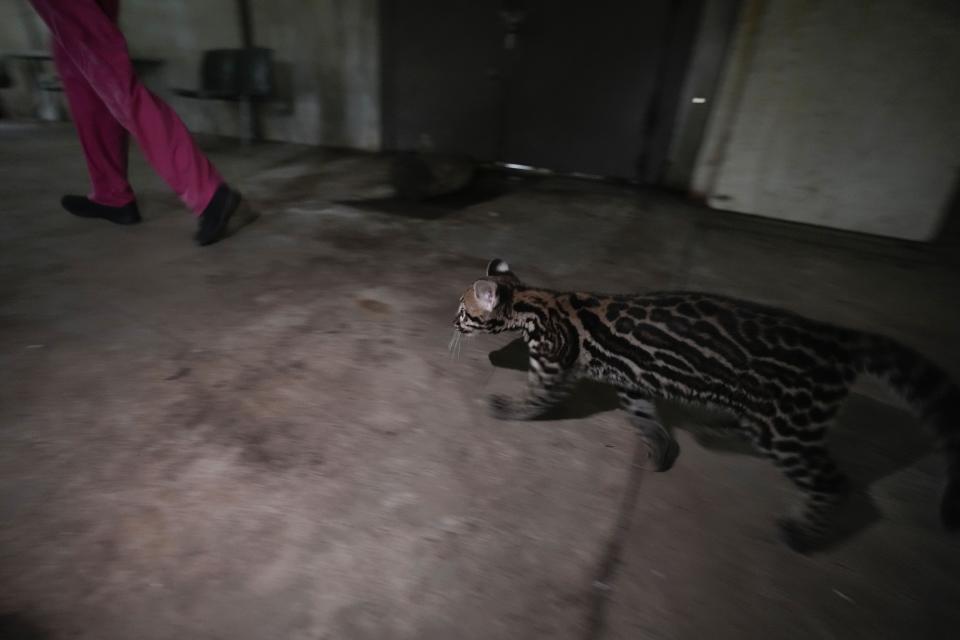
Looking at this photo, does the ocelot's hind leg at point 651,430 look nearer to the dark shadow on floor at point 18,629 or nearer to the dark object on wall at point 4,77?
the dark shadow on floor at point 18,629

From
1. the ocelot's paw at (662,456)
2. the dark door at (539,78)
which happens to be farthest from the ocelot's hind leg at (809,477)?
the dark door at (539,78)

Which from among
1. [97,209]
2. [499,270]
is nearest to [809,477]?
[499,270]

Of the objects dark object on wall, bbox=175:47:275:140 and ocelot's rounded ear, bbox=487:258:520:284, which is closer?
ocelot's rounded ear, bbox=487:258:520:284

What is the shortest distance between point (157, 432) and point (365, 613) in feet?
3.44

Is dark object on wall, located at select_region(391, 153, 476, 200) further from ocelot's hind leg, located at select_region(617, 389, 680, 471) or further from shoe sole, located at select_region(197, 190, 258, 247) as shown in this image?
ocelot's hind leg, located at select_region(617, 389, 680, 471)

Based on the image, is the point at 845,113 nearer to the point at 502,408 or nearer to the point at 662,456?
the point at 662,456

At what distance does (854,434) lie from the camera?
196 cm

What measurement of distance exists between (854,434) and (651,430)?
35.5 inches

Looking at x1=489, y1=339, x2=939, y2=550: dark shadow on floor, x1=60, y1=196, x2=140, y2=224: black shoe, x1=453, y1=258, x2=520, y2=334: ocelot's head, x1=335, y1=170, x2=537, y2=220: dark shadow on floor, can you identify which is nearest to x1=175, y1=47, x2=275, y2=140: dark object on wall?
x1=335, y1=170, x2=537, y2=220: dark shadow on floor

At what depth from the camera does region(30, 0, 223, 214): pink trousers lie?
8.27 feet

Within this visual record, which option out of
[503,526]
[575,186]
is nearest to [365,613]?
[503,526]

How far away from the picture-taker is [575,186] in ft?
17.6

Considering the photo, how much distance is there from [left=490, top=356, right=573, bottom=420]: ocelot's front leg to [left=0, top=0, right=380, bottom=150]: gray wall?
5.62m

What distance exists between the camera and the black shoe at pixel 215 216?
10.5ft
